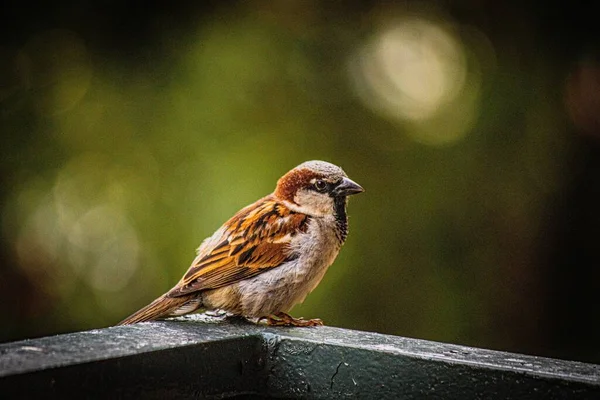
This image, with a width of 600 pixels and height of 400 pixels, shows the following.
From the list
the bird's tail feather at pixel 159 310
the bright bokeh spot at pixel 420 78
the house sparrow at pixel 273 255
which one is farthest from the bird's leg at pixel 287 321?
the bright bokeh spot at pixel 420 78

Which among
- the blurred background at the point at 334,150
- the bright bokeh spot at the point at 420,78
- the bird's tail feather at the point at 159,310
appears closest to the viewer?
the bird's tail feather at the point at 159,310

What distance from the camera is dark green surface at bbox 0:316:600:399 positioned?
1.72 meters

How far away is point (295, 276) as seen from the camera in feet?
10.7

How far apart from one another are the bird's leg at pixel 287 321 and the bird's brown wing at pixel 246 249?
0.17 m

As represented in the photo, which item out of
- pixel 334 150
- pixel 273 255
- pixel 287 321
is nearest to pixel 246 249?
pixel 273 255

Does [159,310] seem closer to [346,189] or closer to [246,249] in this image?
[246,249]

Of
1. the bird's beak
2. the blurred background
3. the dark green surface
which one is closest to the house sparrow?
the bird's beak

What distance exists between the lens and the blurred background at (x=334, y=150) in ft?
16.2

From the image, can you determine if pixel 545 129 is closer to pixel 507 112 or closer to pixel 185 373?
pixel 507 112

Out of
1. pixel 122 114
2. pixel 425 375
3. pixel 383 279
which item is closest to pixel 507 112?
pixel 383 279

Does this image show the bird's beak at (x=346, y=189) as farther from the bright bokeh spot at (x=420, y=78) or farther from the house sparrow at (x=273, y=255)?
the bright bokeh spot at (x=420, y=78)

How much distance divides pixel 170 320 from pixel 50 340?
713 millimetres

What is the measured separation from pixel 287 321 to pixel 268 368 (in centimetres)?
90

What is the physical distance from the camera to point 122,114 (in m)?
4.98
